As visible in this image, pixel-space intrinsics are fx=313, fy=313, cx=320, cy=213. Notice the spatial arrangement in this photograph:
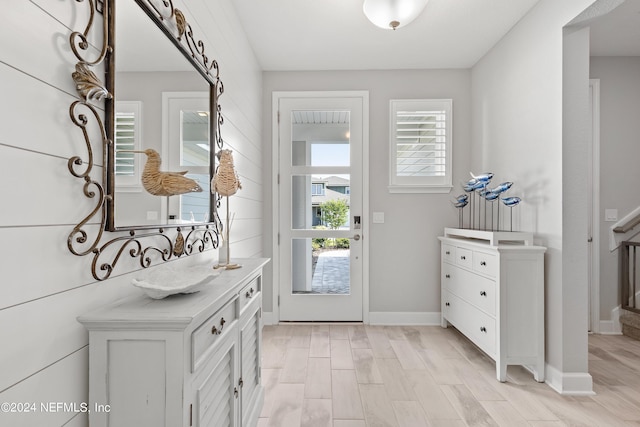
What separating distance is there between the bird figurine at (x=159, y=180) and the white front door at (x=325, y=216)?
1.89 metres

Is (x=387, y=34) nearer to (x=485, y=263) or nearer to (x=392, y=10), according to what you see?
(x=392, y=10)

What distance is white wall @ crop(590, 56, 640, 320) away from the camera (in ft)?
10.0

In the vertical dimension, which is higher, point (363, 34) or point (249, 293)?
point (363, 34)

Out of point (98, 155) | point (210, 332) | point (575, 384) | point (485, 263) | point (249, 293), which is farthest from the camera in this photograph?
point (485, 263)

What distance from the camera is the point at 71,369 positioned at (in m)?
0.84

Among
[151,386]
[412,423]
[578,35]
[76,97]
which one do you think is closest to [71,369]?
[151,386]

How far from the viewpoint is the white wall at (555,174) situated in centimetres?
205

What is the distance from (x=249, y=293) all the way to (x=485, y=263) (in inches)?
70.0

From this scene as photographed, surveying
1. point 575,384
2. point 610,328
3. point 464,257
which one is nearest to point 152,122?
point 464,257

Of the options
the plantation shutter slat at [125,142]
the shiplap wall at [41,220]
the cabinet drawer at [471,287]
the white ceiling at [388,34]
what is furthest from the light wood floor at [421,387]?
the white ceiling at [388,34]

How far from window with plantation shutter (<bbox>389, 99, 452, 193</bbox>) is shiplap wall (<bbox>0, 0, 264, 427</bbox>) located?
112 inches

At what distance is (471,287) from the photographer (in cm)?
259

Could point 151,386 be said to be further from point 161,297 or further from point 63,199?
point 63,199

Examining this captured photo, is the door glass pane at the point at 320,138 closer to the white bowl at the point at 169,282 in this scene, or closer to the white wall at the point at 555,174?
the white wall at the point at 555,174
